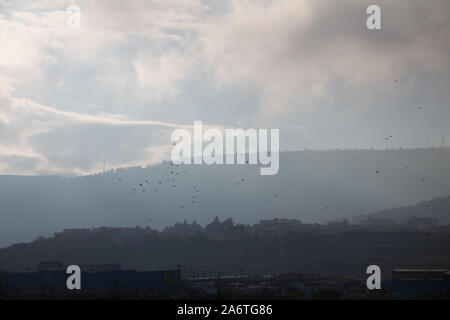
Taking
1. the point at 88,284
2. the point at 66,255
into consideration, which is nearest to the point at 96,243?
the point at 66,255

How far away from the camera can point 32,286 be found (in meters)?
111

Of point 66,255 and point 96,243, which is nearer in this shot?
point 66,255

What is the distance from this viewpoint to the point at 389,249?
18250 cm

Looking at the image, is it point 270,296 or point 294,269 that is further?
point 294,269

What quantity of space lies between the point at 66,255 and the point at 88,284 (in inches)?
3022

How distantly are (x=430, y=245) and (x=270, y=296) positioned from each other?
4389 inches

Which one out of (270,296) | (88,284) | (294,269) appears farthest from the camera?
(294,269)
